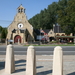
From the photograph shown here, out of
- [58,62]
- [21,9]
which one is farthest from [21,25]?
[58,62]

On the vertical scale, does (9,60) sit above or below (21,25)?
below

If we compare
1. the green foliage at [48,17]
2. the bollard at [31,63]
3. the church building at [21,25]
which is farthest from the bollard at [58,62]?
the green foliage at [48,17]

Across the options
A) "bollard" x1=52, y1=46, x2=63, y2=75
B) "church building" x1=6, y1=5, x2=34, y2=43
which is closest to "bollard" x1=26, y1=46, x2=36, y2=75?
"bollard" x1=52, y1=46, x2=63, y2=75

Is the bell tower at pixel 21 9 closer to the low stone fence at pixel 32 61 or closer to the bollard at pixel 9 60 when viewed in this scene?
the bollard at pixel 9 60

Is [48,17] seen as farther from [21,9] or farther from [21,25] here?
[21,25]

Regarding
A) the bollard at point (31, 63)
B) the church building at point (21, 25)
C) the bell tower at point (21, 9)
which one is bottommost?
the bollard at point (31, 63)

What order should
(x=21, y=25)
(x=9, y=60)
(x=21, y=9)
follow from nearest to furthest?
(x=9, y=60) < (x=21, y=25) < (x=21, y=9)

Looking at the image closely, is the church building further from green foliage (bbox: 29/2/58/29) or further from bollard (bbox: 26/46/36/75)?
bollard (bbox: 26/46/36/75)

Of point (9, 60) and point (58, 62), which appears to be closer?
point (58, 62)

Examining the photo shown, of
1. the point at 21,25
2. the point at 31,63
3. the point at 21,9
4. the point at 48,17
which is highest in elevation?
the point at 48,17

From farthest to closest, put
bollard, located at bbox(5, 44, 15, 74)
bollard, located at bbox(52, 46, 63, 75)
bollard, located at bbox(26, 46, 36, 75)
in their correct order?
bollard, located at bbox(5, 44, 15, 74), bollard, located at bbox(26, 46, 36, 75), bollard, located at bbox(52, 46, 63, 75)

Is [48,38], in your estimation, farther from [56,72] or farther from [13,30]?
[56,72]

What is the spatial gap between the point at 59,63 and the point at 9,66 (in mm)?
2502

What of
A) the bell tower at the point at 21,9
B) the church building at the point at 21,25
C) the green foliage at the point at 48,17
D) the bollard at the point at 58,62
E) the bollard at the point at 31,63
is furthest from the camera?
the green foliage at the point at 48,17
